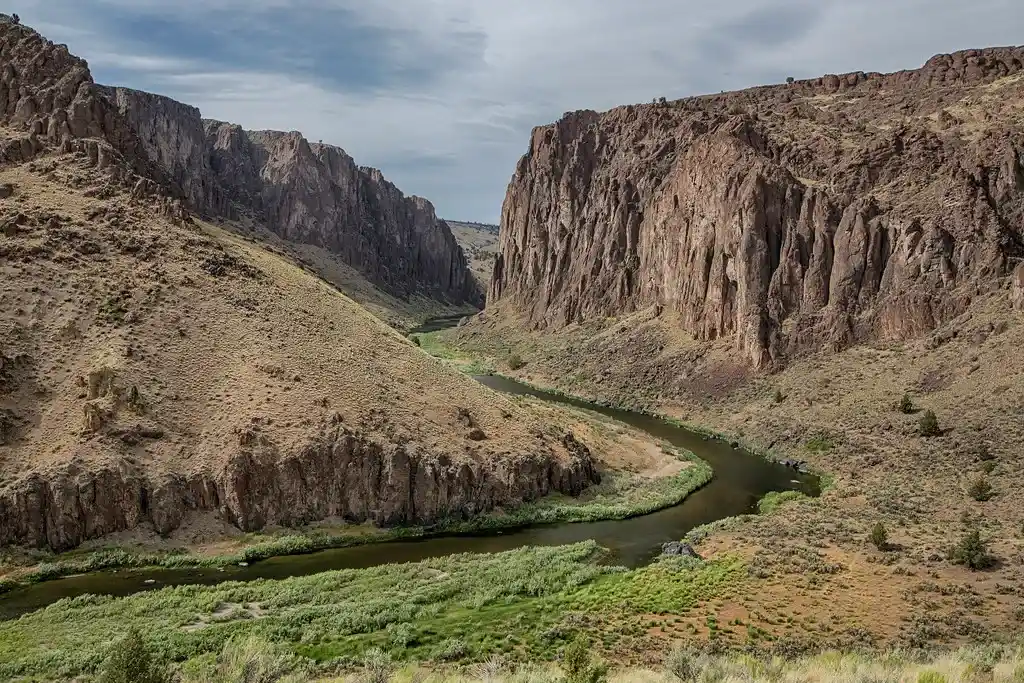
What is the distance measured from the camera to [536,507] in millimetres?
46344

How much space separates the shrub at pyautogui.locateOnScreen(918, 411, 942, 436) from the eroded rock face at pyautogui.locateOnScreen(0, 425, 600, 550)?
28.7m

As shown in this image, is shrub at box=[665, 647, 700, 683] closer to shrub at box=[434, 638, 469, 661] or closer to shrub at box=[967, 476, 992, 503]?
shrub at box=[434, 638, 469, 661]

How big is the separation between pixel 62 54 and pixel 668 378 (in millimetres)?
63981

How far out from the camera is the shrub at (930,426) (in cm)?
5603

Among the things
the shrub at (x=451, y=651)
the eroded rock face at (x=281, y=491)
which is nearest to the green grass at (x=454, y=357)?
the eroded rock face at (x=281, y=491)

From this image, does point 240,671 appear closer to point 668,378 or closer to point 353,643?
point 353,643

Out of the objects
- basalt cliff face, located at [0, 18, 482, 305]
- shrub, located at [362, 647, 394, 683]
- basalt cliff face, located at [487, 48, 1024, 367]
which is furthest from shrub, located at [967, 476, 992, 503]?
basalt cliff face, located at [0, 18, 482, 305]

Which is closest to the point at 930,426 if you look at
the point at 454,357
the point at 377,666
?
the point at 377,666

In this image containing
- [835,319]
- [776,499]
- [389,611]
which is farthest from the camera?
[835,319]

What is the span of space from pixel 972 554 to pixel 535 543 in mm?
20848

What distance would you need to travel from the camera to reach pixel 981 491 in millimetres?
45969

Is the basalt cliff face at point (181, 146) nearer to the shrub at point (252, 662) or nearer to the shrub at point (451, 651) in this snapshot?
the shrub at point (252, 662)

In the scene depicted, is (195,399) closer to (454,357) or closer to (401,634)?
(401,634)

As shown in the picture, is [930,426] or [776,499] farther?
[930,426]
